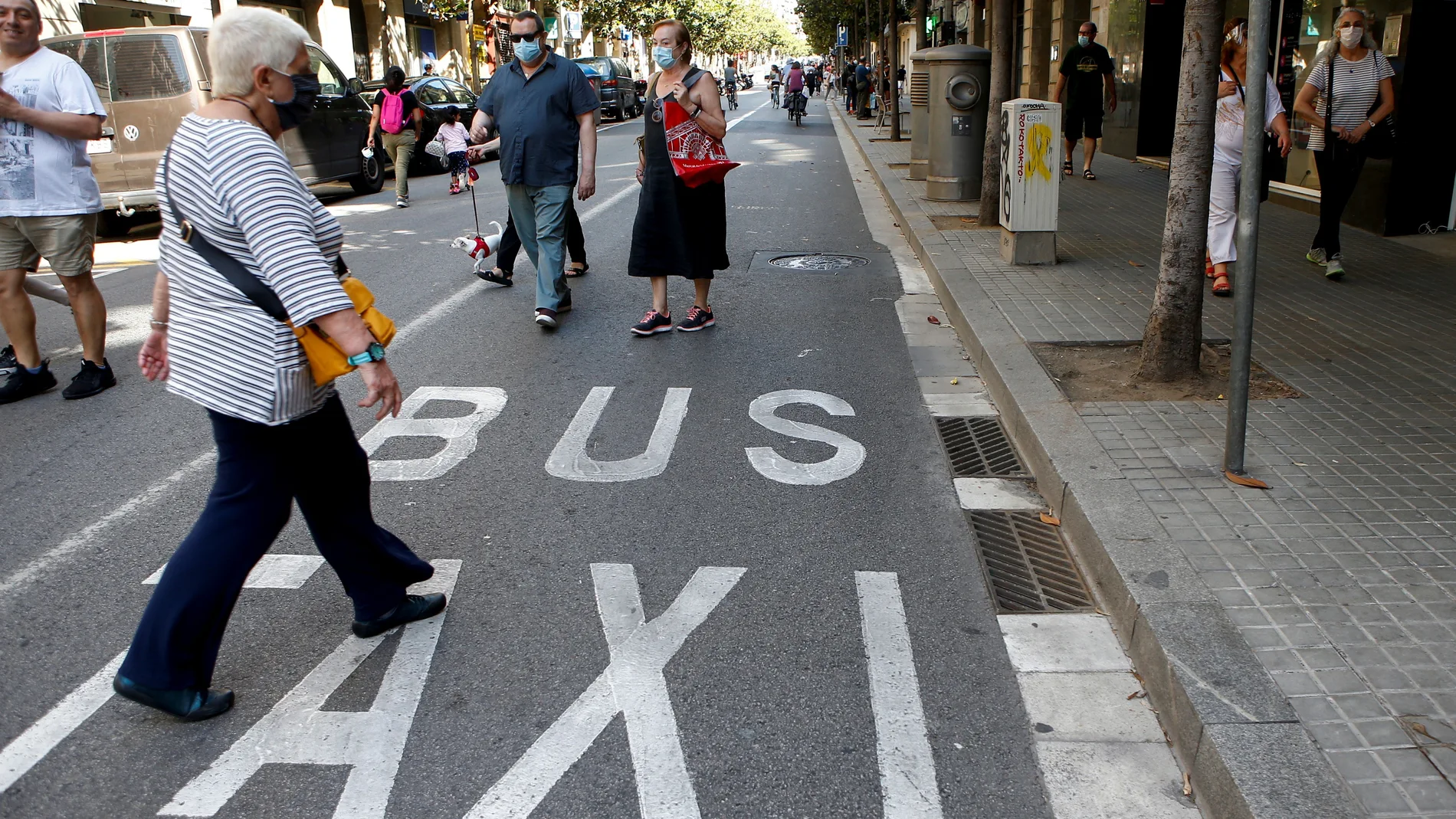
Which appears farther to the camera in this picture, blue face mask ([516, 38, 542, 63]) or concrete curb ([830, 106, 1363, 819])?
blue face mask ([516, 38, 542, 63])

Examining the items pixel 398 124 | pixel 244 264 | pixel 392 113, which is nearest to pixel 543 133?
pixel 244 264

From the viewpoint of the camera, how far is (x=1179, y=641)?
124 inches

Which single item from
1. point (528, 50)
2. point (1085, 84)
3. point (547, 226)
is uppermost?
point (528, 50)

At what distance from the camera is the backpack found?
47.4 ft

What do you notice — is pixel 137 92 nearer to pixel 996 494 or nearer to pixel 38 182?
pixel 38 182

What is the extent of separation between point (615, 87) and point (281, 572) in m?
31.7

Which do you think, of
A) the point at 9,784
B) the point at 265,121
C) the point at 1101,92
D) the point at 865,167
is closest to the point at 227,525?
the point at 9,784

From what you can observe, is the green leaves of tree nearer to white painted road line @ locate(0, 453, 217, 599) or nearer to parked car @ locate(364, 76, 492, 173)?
parked car @ locate(364, 76, 492, 173)

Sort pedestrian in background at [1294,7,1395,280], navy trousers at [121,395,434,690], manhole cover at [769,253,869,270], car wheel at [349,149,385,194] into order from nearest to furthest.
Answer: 1. navy trousers at [121,395,434,690]
2. pedestrian in background at [1294,7,1395,280]
3. manhole cover at [769,253,869,270]
4. car wheel at [349,149,385,194]

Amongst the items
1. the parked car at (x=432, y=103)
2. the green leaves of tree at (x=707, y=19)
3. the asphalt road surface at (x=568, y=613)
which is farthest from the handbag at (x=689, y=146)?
the parked car at (x=432, y=103)

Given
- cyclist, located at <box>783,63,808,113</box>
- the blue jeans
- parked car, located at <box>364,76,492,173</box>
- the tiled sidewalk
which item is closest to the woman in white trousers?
the tiled sidewalk

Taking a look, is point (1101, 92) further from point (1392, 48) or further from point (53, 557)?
point (53, 557)

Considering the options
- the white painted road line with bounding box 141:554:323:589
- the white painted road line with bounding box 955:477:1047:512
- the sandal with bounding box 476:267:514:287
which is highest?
the sandal with bounding box 476:267:514:287

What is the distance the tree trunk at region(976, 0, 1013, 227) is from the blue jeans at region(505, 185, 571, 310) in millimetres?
4581
